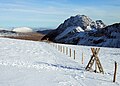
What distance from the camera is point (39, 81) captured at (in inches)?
561

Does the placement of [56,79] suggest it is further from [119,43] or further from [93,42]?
[93,42]

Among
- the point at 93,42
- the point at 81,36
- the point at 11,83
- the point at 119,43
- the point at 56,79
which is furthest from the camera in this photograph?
the point at 81,36

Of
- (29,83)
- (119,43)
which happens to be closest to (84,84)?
(29,83)

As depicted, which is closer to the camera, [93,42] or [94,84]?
[94,84]

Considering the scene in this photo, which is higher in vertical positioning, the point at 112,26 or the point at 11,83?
the point at 112,26

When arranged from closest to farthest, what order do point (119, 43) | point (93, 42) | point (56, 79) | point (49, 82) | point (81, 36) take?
1. point (49, 82)
2. point (56, 79)
3. point (119, 43)
4. point (93, 42)
5. point (81, 36)

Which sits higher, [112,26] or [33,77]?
[112,26]

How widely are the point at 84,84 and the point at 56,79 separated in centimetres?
186

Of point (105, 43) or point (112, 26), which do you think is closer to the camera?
point (105, 43)

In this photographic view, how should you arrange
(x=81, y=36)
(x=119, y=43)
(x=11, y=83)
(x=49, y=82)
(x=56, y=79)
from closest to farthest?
(x=11, y=83), (x=49, y=82), (x=56, y=79), (x=119, y=43), (x=81, y=36)

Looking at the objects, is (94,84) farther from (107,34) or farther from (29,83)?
(107,34)

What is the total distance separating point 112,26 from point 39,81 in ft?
439

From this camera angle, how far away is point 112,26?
144 meters

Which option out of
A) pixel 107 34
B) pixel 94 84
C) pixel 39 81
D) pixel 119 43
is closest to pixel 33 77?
pixel 39 81
